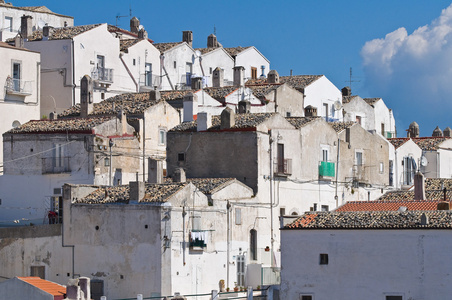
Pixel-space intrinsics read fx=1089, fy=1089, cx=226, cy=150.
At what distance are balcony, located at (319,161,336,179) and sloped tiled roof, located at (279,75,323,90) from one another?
12627 mm

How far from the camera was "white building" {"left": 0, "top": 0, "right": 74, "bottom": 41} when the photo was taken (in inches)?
2987

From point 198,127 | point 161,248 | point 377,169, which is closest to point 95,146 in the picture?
point 198,127

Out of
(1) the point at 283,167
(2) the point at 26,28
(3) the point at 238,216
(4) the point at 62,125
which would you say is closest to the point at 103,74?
(2) the point at 26,28

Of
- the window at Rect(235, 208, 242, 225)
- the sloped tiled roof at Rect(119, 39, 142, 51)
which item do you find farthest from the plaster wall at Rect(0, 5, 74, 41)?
the window at Rect(235, 208, 242, 225)

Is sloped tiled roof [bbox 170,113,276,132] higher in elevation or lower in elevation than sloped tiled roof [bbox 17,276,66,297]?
higher

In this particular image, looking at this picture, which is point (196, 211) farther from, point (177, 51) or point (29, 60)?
point (177, 51)

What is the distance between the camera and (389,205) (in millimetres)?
49469

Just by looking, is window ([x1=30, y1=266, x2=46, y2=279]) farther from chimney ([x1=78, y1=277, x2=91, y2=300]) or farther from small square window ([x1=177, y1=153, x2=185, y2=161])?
small square window ([x1=177, y1=153, x2=185, y2=161])

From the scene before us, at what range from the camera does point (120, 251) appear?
155 ft

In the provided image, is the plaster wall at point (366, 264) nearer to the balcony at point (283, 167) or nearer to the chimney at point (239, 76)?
the balcony at point (283, 167)

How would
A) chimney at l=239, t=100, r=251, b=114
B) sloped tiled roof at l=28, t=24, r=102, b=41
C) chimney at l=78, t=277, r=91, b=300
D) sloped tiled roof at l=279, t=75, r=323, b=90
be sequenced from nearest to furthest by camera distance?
chimney at l=78, t=277, r=91, b=300
chimney at l=239, t=100, r=251, b=114
sloped tiled roof at l=28, t=24, r=102, b=41
sloped tiled roof at l=279, t=75, r=323, b=90

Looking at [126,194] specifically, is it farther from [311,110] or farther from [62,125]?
[311,110]

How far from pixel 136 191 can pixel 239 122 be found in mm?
9099

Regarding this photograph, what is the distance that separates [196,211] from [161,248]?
282cm
